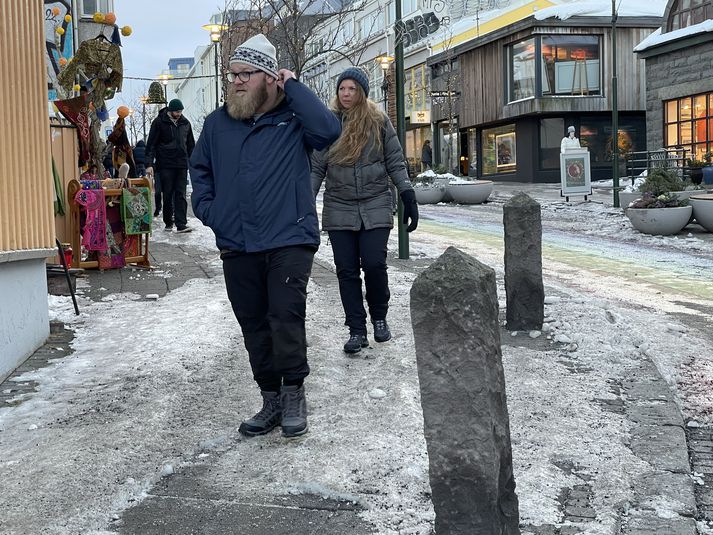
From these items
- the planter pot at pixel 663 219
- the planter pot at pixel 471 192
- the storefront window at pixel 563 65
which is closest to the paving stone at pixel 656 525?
the planter pot at pixel 663 219

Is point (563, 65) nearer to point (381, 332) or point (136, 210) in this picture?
point (136, 210)

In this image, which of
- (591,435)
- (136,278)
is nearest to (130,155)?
(136,278)

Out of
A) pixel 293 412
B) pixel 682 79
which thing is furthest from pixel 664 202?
pixel 682 79

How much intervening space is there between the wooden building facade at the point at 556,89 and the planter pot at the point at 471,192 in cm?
1062

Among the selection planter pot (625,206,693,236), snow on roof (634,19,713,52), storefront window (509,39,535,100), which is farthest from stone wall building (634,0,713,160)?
planter pot (625,206,693,236)

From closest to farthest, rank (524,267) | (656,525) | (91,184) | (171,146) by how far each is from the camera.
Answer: (656,525), (524,267), (91,184), (171,146)

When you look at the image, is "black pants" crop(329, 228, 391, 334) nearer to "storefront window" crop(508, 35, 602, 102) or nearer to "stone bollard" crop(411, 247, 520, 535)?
"stone bollard" crop(411, 247, 520, 535)

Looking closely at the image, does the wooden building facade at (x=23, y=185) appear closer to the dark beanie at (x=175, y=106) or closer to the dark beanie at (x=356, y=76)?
the dark beanie at (x=356, y=76)

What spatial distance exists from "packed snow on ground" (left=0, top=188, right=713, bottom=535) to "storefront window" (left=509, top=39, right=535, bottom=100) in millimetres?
27062

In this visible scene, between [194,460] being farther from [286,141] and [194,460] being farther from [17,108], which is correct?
[17,108]

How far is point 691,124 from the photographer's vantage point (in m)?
26.7

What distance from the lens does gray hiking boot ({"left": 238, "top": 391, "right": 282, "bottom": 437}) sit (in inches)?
178

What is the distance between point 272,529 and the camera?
11.2 feet

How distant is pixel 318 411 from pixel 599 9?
1293 inches
